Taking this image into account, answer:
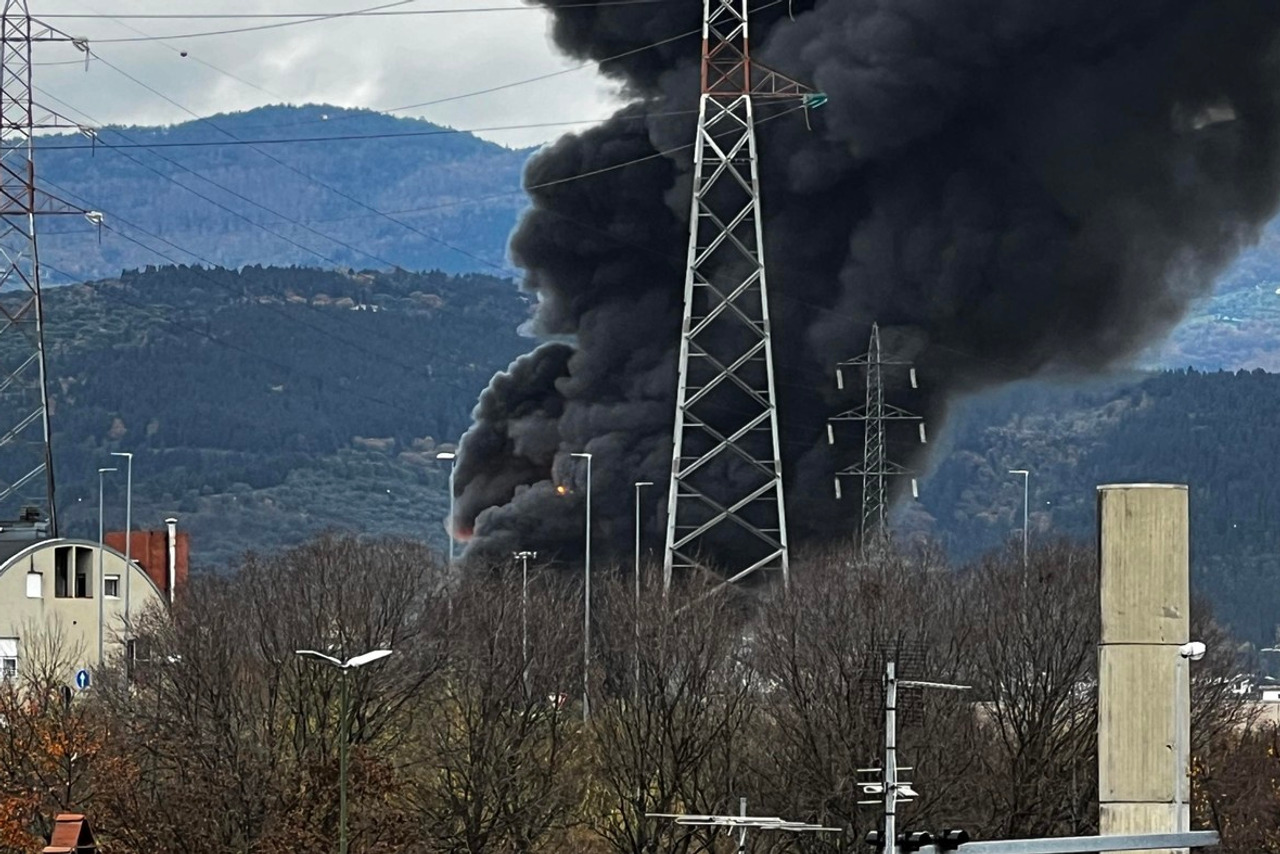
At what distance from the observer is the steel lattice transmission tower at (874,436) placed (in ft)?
230

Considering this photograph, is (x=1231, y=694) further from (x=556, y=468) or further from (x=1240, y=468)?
(x=1240, y=468)

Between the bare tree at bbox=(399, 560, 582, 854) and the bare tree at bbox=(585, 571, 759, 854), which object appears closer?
the bare tree at bbox=(399, 560, 582, 854)

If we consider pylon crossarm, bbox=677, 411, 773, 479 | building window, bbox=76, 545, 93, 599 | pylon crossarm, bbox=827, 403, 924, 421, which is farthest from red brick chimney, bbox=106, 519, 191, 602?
pylon crossarm, bbox=677, 411, 773, 479

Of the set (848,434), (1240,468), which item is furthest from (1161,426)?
(848,434)

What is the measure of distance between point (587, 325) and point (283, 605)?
17063mm

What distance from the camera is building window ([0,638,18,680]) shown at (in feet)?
250

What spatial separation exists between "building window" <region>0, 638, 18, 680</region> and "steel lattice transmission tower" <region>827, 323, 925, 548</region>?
25902mm

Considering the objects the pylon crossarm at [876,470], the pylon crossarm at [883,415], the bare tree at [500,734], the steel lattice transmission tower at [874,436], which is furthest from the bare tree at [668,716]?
the pylon crossarm at [883,415]

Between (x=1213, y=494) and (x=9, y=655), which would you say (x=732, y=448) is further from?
(x=1213, y=494)

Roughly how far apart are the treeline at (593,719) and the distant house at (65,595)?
48.3 ft

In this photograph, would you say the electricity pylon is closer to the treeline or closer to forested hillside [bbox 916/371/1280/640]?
the treeline

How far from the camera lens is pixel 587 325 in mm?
77688

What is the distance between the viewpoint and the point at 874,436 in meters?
72.7

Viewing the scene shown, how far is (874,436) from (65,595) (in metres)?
31.0
